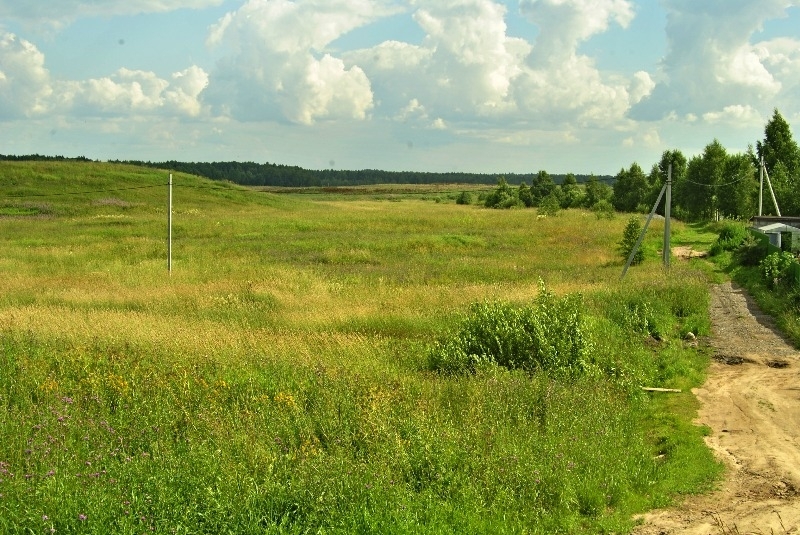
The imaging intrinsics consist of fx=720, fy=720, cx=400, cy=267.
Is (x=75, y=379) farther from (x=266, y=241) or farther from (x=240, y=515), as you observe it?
(x=266, y=241)

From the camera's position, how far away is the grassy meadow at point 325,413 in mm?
6508

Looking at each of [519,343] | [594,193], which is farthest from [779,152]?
[519,343]

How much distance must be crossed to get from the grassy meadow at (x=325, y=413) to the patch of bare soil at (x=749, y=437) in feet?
1.03

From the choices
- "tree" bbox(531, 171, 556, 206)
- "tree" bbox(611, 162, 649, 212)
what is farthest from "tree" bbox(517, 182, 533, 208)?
"tree" bbox(611, 162, 649, 212)

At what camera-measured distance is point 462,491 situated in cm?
688

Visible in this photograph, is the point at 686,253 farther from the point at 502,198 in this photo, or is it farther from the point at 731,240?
the point at 502,198

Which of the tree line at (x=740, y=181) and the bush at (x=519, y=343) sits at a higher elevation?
the tree line at (x=740, y=181)

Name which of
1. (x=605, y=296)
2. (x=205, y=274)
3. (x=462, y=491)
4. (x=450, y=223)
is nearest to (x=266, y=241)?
(x=205, y=274)

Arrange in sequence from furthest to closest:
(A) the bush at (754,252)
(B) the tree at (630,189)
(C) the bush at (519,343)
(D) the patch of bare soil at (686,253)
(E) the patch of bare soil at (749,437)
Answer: (B) the tree at (630,189)
(D) the patch of bare soil at (686,253)
(A) the bush at (754,252)
(C) the bush at (519,343)
(E) the patch of bare soil at (749,437)

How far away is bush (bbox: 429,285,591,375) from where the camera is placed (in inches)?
460

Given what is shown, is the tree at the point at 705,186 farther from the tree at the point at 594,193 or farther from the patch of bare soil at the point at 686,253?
the patch of bare soil at the point at 686,253

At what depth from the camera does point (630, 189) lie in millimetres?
77812

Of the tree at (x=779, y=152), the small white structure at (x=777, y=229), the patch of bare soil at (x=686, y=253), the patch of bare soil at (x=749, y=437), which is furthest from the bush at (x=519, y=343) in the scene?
the tree at (x=779, y=152)

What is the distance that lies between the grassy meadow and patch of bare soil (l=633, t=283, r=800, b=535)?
12.4 inches
